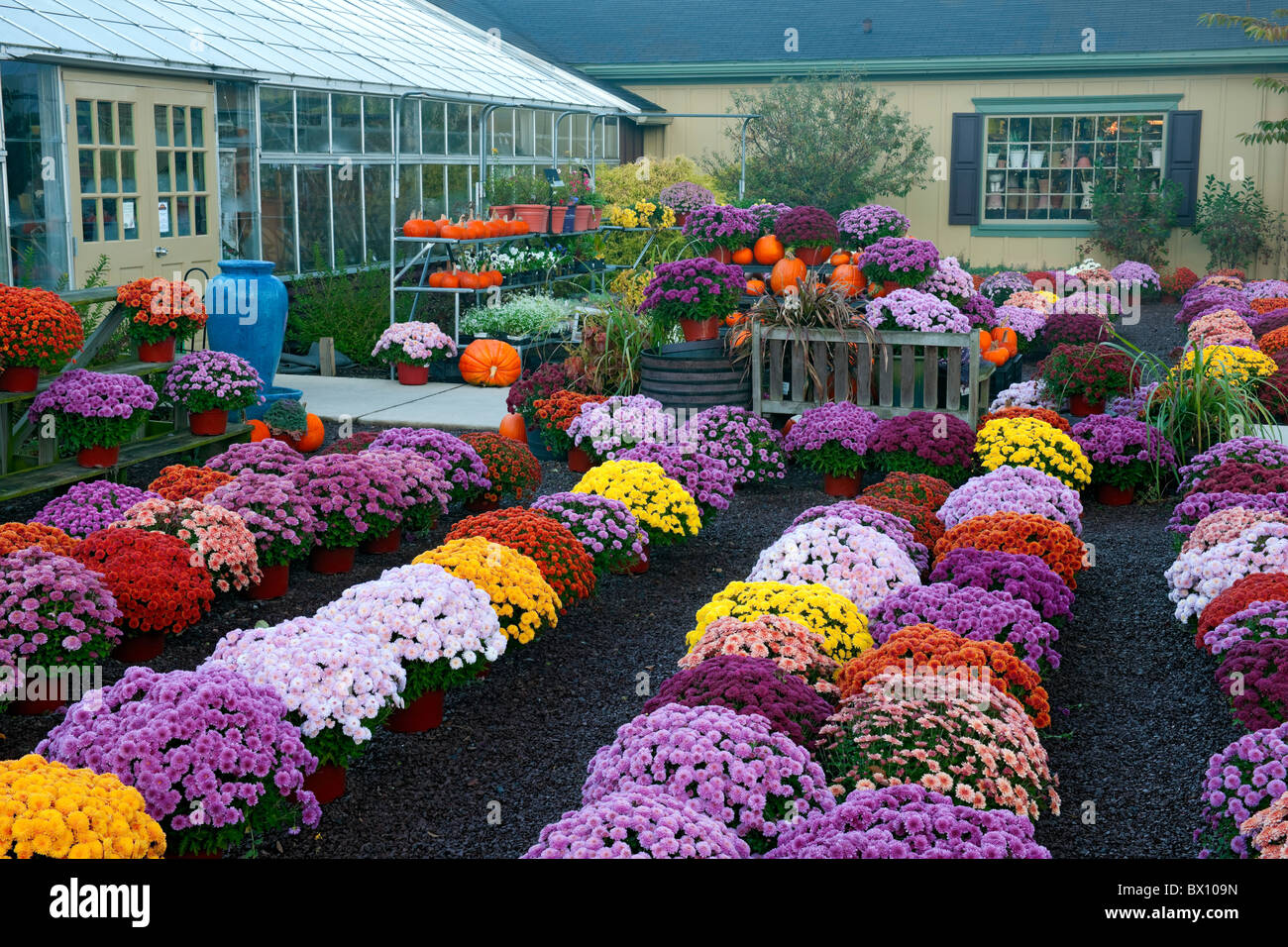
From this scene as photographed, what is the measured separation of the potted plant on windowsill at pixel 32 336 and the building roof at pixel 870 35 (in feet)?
43.2

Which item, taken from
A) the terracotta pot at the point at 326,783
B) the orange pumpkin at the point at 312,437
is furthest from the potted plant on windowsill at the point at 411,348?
the terracotta pot at the point at 326,783

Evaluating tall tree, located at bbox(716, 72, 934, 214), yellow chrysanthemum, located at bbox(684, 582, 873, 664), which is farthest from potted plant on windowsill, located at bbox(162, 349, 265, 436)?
tall tree, located at bbox(716, 72, 934, 214)

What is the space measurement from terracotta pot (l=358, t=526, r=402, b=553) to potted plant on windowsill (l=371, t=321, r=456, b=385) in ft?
14.4

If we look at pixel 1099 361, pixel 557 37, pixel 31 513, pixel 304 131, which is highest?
pixel 557 37

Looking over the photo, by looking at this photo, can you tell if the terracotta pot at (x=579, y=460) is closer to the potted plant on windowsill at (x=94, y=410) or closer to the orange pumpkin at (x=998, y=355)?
the potted plant on windowsill at (x=94, y=410)

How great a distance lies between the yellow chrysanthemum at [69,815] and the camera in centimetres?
256

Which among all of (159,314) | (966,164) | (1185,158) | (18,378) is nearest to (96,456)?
(18,378)

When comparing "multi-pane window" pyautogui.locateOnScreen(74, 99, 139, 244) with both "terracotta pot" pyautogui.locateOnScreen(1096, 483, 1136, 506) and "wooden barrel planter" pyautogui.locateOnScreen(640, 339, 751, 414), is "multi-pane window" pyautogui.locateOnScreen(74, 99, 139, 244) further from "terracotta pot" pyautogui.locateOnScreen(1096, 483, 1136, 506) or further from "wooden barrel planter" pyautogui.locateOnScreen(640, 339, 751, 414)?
"terracotta pot" pyautogui.locateOnScreen(1096, 483, 1136, 506)

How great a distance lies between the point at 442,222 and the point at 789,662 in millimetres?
8484

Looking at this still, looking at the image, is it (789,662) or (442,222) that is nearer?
(789,662)

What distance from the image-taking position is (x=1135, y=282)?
15.5 metres

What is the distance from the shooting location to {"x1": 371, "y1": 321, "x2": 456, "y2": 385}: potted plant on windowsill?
10211 millimetres
